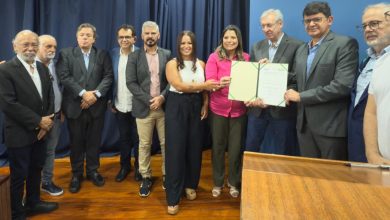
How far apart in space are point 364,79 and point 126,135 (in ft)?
7.31

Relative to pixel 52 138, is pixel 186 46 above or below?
above

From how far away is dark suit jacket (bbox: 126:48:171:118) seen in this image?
2686 millimetres

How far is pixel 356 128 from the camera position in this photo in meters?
1.99

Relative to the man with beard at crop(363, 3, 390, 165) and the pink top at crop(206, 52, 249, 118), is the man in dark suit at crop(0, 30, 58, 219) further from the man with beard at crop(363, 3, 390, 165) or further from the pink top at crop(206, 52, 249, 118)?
the man with beard at crop(363, 3, 390, 165)

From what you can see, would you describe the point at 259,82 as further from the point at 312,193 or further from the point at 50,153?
the point at 50,153

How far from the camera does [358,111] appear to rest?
198cm

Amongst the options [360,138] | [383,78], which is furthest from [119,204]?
[383,78]

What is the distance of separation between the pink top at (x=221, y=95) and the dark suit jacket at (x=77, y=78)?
3.36 feet

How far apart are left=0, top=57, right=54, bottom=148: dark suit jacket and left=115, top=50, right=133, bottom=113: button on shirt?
900mm

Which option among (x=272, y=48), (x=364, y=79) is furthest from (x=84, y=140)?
(x=364, y=79)

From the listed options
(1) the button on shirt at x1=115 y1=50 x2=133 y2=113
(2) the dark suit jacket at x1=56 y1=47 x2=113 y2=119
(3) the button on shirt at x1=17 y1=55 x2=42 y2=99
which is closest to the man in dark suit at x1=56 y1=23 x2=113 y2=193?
(2) the dark suit jacket at x1=56 y1=47 x2=113 y2=119

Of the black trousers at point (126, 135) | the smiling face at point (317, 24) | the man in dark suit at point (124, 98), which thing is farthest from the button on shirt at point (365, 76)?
the black trousers at point (126, 135)

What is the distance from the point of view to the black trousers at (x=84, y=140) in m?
2.90

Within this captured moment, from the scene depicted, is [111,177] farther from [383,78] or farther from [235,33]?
[383,78]
